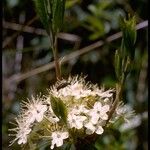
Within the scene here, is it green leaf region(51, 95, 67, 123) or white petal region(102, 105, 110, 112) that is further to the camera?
white petal region(102, 105, 110, 112)

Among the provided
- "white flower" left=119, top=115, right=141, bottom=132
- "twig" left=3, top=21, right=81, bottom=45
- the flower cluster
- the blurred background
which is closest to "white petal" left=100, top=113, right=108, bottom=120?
the flower cluster

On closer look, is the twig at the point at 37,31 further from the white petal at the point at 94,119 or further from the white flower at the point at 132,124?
the white petal at the point at 94,119

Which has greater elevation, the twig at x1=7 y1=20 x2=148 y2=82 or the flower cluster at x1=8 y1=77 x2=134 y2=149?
the twig at x1=7 y1=20 x2=148 y2=82

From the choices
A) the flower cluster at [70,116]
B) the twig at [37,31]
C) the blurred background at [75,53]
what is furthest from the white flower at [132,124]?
the flower cluster at [70,116]

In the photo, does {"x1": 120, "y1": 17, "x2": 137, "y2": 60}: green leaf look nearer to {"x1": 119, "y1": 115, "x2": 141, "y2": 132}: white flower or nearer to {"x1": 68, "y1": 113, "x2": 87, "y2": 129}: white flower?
{"x1": 68, "y1": 113, "x2": 87, "y2": 129}: white flower

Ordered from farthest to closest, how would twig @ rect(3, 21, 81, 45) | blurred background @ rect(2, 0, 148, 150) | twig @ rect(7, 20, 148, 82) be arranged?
twig @ rect(3, 21, 81, 45) < blurred background @ rect(2, 0, 148, 150) < twig @ rect(7, 20, 148, 82)
